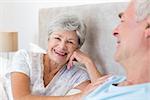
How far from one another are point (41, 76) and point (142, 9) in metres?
0.72

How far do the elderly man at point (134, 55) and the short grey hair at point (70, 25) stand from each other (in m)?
0.47

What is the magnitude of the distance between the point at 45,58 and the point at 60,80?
155mm

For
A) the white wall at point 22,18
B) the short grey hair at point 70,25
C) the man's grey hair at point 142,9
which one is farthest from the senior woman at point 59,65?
the white wall at point 22,18

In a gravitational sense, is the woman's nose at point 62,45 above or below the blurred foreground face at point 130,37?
below

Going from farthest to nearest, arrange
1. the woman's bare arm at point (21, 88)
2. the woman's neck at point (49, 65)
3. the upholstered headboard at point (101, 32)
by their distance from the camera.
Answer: the woman's neck at point (49, 65) < the upholstered headboard at point (101, 32) < the woman's bare arm at point (21, 88)

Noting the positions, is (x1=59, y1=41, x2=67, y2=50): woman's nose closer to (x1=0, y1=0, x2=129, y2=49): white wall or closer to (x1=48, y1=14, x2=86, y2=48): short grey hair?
(x1=48, y1=14, x2=86, y2=48): short grey hair

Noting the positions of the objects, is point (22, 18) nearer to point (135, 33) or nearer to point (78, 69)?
point (78, 69)

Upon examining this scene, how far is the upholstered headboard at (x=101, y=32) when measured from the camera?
1591 millimetres

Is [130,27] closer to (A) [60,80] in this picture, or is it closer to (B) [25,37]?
(A) [60,80]

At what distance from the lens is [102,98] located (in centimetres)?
116

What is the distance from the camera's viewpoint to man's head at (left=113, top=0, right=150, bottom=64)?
1.11 meters

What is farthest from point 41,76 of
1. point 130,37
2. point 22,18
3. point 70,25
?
point 22,18

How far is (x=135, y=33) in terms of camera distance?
3.74 ft

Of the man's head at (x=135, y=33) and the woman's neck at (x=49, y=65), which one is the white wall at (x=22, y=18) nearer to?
the woman's neck at (x=49, y=65)
